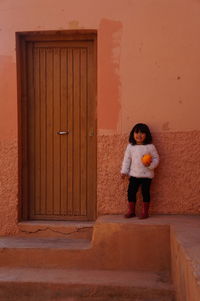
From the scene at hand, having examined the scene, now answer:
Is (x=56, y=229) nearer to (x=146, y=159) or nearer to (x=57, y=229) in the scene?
(x=57, y=229)

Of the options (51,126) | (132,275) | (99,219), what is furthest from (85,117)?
(132,275)

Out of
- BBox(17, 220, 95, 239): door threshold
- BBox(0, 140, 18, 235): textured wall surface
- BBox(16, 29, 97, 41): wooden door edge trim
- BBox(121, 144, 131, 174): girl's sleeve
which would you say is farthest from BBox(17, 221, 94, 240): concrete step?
BBox(16, 29, 97, 41): wooden door edge trim

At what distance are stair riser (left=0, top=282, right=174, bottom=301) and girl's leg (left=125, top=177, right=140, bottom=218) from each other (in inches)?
36.1

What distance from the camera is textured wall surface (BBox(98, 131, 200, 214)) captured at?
443 centimetres

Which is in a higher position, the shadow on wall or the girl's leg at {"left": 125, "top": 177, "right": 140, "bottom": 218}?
the shadow on wall

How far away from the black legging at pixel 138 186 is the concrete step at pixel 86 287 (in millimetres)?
862

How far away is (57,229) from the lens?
459 cm

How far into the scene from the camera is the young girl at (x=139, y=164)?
4.27 m

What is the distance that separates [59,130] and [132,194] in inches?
51.7

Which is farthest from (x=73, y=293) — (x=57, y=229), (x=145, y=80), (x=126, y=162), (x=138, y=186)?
(x=145, y=80)

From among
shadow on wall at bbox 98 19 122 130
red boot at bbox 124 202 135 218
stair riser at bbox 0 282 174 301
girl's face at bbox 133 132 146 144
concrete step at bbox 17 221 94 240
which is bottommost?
stair riser at bbox 0 282 174 301

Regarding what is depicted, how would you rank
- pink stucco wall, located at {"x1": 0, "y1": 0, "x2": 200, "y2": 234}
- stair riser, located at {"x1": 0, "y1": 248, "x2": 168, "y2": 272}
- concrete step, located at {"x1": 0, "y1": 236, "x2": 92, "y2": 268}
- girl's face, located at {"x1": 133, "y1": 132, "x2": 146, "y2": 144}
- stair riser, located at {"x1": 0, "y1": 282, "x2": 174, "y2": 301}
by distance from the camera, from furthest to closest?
pink stucco wall, located at {"x1": 0, "y1": 0, "x2": 200, "y2": 234}, girl's face, located at {"x1": 133, "y1": 132, "x2": 146, "y2": 144}, concrete step, located at {"x1": 0, "y1": 236, "x2": 92, "y2": 268}, stair riser, located at {"x1": 0, "y1": 248, "x2": 168, "y2": 272}, stair riser, located at {"x1": 0, "y1": 282, "x2": 174, "y2": 301}

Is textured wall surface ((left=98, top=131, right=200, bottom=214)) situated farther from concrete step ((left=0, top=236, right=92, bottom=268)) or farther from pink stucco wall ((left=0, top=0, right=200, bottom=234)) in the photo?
concrete step ((left=0, top=236, right=92, bottom=268))

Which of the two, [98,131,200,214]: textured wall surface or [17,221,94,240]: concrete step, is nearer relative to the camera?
[98,131,200,214]: textured wall surface
